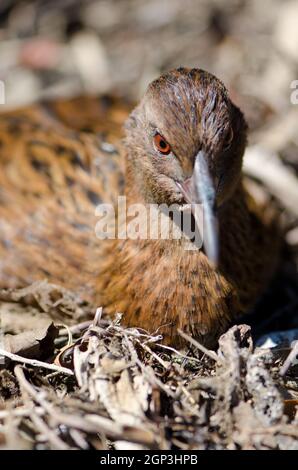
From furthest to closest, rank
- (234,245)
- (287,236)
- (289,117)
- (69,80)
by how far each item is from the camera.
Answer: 1. (69,80)
2. (289,117)
3. (287,236)
4. (234,245)

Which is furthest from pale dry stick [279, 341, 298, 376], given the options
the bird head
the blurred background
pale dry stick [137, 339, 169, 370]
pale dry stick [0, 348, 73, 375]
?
the blurred background

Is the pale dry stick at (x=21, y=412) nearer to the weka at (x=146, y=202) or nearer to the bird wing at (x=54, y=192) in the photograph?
the weka at (x=146, y=202)

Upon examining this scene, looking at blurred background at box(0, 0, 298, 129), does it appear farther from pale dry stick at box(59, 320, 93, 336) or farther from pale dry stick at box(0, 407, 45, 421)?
pale dry stick at box(0, 407, 45, 421)

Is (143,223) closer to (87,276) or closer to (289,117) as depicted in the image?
(87,276)

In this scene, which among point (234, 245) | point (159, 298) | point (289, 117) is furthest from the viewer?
point (289, 117)

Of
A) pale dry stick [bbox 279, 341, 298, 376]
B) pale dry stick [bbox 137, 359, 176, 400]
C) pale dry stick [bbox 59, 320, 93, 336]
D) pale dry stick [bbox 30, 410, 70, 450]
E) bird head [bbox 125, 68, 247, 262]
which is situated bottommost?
pale dry stick [bbox 30, 410, 70, 450]

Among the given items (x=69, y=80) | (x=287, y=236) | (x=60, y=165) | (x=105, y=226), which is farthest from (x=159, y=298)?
(x=69, y=80)

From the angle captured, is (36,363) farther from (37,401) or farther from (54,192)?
(54,192)
